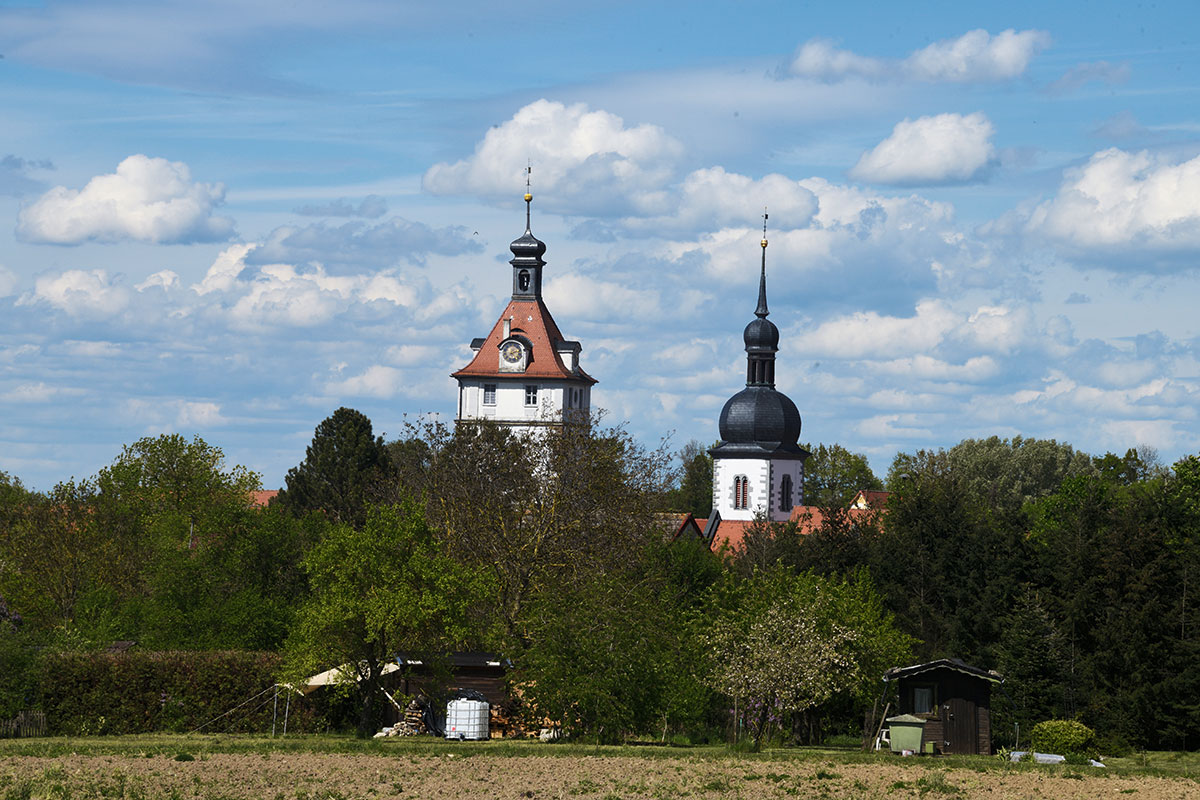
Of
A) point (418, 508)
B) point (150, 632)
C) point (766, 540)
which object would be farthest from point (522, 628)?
point (766, 540)

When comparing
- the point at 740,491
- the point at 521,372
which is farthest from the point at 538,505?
the point at 740,491

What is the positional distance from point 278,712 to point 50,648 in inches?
266

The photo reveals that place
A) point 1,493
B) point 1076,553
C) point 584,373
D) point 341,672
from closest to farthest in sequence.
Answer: point 341,672
point 1076,553
point 1,493
point 584,373

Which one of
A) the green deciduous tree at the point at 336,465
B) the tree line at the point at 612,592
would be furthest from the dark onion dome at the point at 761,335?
the tree line at the point at 612,592

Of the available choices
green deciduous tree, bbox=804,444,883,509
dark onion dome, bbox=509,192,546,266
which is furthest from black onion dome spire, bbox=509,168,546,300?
green deciduous tree, bbox=804,444,883,509

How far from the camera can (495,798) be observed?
2930cm

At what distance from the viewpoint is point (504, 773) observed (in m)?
33.6

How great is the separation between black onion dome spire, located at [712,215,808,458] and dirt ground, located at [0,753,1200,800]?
3745 inches

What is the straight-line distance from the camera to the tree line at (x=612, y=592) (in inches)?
1676

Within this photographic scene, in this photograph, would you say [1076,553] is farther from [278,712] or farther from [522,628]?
[278,712]

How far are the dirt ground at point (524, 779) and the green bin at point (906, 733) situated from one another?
4788 millimetres

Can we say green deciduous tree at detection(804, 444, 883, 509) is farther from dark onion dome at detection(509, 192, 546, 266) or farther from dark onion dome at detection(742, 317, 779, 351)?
dark onion dome at detection(509, 192, 546, 266)

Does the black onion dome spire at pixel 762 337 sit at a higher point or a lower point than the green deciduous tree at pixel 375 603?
higher

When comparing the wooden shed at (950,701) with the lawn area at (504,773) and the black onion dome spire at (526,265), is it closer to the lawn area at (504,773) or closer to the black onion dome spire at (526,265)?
the lawn area at (504,773)
